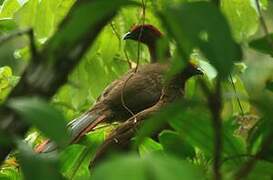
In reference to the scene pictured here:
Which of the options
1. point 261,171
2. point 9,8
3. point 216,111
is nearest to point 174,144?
point 261,171

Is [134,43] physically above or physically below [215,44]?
below

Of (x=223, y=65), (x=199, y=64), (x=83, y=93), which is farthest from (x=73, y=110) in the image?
(x=223, y=65)

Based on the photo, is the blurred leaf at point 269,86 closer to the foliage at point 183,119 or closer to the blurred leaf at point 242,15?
the foliage at point 183,119

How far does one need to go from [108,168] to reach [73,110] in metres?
1.78

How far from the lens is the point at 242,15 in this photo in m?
2.01

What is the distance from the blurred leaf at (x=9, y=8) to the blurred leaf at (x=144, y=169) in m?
Answer: 1.72

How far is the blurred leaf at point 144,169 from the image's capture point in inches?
21.2

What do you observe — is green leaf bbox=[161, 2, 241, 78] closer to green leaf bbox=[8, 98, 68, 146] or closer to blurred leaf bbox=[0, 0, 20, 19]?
green leaf bbox=[8, 98, 68, 146]

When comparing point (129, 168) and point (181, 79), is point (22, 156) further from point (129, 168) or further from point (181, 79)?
point (181, 79)

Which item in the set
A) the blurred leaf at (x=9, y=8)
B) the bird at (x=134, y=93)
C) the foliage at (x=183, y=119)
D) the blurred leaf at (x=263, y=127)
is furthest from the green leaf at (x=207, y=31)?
the bird at (x=134, y=93)

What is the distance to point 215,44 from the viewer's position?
22.9 inches

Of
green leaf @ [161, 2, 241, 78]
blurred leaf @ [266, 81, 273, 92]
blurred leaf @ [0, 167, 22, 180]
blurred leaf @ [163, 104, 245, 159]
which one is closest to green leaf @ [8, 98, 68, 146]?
green leaf @ [161, 2, 241, 78]

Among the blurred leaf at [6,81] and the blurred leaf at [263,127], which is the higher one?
the blurred leaf at [263,127]

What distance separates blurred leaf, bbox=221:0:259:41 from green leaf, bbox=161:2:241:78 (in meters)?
1.37
